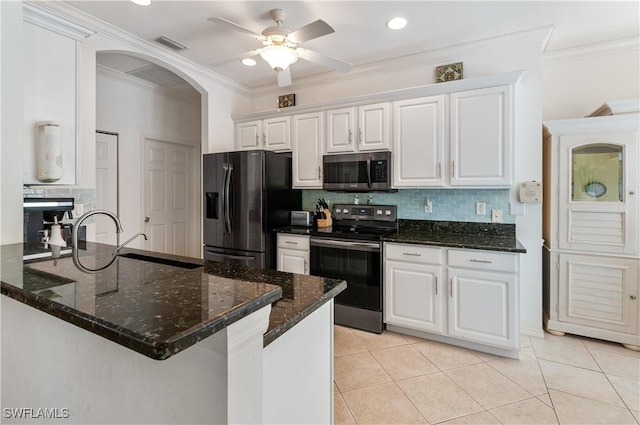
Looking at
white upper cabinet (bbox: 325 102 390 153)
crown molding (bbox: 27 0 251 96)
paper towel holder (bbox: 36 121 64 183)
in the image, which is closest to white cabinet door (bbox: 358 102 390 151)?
white upper cabinet (bbox: 325 102 390 153)

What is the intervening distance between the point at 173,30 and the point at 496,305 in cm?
358

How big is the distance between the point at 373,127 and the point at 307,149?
0.79 m

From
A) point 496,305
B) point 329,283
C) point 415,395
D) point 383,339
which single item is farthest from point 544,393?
point 329,283

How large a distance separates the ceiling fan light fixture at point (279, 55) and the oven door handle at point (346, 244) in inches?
62.5

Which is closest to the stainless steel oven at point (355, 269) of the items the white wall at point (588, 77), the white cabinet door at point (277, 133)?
the white cabinet door at point (277, 133)

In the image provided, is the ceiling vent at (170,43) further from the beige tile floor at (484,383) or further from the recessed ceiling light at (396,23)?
the beige tile floor at (484,383)

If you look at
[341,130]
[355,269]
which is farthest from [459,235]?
[341,130]

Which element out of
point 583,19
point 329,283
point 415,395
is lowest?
point 415,395

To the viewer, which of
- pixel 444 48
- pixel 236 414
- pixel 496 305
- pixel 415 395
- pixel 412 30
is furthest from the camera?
pixel 444 48

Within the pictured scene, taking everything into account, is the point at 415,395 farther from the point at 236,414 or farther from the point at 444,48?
the point at 444,48

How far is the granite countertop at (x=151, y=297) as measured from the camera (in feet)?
1.91

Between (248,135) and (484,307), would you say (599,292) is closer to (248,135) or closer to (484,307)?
(484,307)

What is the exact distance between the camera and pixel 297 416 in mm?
1115

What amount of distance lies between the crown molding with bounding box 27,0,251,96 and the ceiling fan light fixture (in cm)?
141
